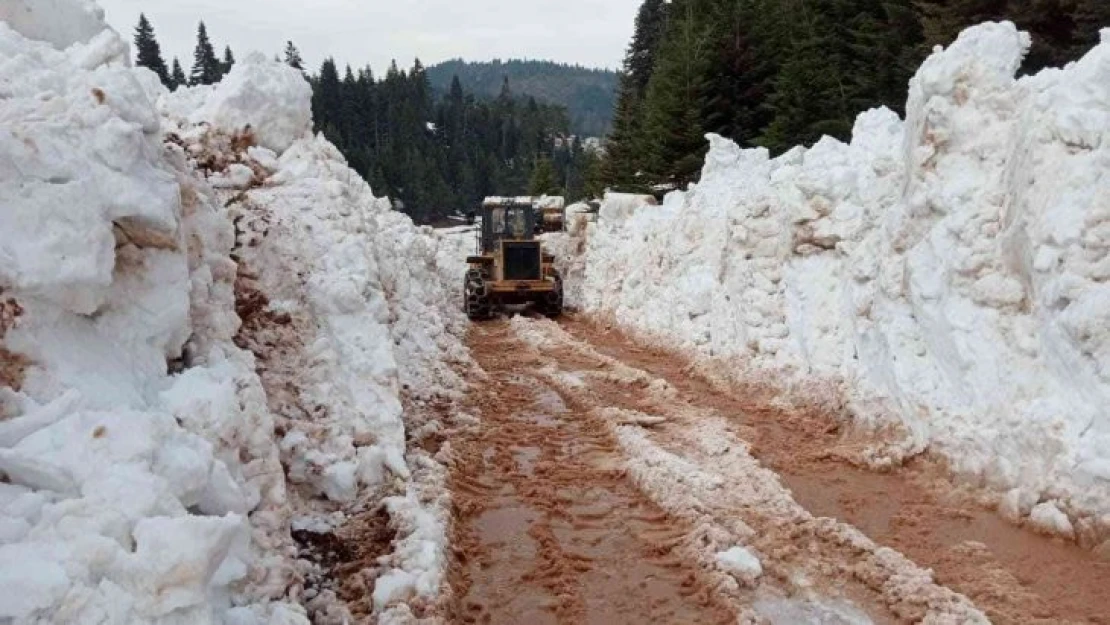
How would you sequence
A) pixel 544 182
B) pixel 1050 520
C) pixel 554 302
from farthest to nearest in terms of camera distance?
1. pixel 544 182
2. pixel 554 302
3. pixel 1050 520

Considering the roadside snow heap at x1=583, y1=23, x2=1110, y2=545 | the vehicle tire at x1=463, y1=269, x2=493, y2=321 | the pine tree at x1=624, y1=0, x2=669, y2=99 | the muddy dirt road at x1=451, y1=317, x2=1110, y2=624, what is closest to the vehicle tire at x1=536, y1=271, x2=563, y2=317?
the vehicle tire at x1=463, y1=269, x2=493, y2=321

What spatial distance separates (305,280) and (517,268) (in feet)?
41.3

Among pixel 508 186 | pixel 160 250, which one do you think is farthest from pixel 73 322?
pixel 508 186

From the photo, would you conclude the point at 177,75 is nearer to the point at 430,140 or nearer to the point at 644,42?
the point at 430,140

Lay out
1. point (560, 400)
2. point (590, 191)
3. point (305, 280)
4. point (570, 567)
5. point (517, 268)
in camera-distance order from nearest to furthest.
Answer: point (570, 567) < point (305, 280) < point (560, 400) < point (517, 268) < point (590, 191)

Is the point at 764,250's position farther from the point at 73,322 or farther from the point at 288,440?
the point at 73,322

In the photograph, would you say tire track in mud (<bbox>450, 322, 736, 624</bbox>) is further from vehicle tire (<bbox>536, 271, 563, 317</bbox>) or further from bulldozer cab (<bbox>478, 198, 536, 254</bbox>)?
bulldozer cab (<bbox>478, 198, 536, 254</bbox>)

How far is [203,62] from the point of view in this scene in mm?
73875

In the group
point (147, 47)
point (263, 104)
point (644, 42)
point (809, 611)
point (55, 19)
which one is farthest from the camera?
point (147, 47)

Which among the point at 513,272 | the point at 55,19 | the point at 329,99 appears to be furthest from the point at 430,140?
the point at 55,19

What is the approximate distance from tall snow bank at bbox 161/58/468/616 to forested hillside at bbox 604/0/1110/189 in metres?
14.2

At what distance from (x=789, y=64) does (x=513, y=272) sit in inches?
410

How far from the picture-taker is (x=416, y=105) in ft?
331

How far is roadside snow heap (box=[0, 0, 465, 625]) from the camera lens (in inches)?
131
